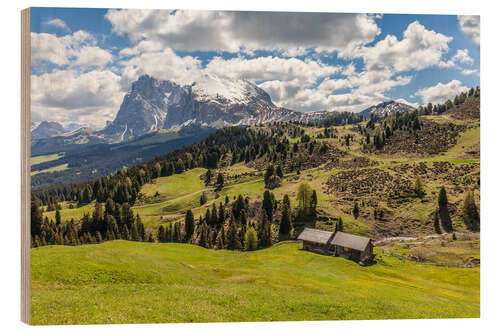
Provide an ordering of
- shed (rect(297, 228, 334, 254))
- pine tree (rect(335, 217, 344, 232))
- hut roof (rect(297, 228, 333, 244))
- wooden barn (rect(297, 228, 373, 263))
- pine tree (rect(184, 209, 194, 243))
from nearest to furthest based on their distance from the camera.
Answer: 1. wooden barn (rect(297, 228, 373, 263))
2. shed (rect(297, 228, 334, 254))
3. hut roof (rect(297, 228, 333, 244))
4. pine tree (rect(335, 217, 344, 232))
5. pine tree (rect(184, 209, 194, 243))

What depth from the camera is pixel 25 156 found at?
20.6m

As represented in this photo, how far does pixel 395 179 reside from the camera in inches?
2135

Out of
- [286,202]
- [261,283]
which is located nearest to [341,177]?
[286,202]

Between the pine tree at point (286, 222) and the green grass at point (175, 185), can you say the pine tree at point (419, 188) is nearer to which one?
the pine tree at point (286, 222)

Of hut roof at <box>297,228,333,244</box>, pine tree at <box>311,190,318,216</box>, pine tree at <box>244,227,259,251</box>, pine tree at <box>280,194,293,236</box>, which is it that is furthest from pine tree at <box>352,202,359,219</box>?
pine tree at <box>244,227,259,251</box>

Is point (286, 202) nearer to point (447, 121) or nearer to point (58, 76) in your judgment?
point (58, 76)

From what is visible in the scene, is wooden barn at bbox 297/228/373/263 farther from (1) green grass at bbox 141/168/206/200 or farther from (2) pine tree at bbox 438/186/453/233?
(1) green grass at bbox 141/168/206/200

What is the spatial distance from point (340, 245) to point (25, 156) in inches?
1441

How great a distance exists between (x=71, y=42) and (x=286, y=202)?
4062 centimetres

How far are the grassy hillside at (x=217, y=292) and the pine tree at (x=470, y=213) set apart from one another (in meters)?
9.00

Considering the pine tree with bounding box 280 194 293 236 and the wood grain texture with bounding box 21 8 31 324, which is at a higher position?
the wood grain texture with bounding box 21 8 31 324

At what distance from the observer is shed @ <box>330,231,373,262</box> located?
36.4 m

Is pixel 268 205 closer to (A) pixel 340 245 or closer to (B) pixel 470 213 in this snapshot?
(A) pixel 340 245

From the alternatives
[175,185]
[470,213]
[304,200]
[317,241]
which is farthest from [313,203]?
[175,185]
